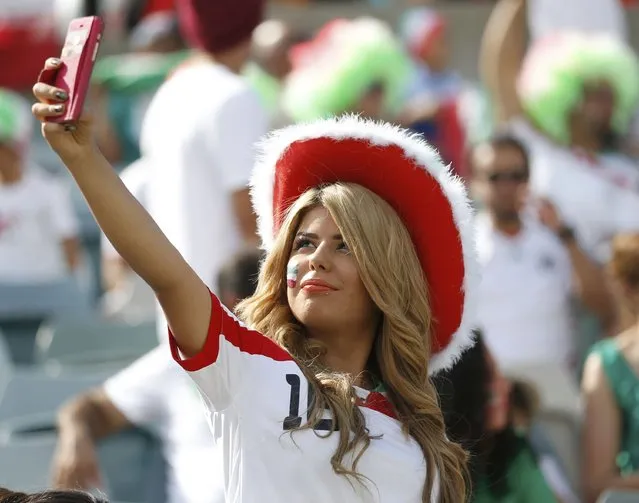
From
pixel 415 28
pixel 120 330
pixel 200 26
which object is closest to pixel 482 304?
pixel 120 330

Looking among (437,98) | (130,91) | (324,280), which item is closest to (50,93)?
(324,280)

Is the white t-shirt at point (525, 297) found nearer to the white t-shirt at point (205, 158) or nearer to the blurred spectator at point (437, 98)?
the blurred spectator at point (437, 98)

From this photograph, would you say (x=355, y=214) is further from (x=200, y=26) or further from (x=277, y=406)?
(x=200, y=26)

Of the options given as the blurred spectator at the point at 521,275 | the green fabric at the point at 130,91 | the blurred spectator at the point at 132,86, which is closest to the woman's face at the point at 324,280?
the blurred spectator at the point at 521,275

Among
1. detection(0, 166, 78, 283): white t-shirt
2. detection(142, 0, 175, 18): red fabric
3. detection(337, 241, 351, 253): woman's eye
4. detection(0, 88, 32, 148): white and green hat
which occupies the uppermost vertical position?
detection(337, 241, 351, 253): woman's eye

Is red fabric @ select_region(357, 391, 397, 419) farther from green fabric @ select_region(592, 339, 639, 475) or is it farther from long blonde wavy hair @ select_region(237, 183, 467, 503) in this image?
green fabric @ select_region(592, 339, 639, 475)

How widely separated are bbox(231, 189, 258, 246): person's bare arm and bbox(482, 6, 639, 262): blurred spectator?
2.11 metres

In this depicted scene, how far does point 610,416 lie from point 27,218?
324 centimetres

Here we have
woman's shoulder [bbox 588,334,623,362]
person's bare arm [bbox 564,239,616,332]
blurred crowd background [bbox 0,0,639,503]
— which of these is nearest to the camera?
blurred crowd background [bbox 0,0,639,503]

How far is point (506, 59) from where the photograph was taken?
683 cm

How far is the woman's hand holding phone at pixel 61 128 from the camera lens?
2062 millimetres

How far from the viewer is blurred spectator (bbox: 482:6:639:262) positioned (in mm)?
6148

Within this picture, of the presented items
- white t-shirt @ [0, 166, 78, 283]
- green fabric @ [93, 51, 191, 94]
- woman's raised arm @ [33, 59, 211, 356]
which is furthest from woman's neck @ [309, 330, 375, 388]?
green fabric @ [93, 51, 191, 94]

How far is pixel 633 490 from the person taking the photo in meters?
4.19
